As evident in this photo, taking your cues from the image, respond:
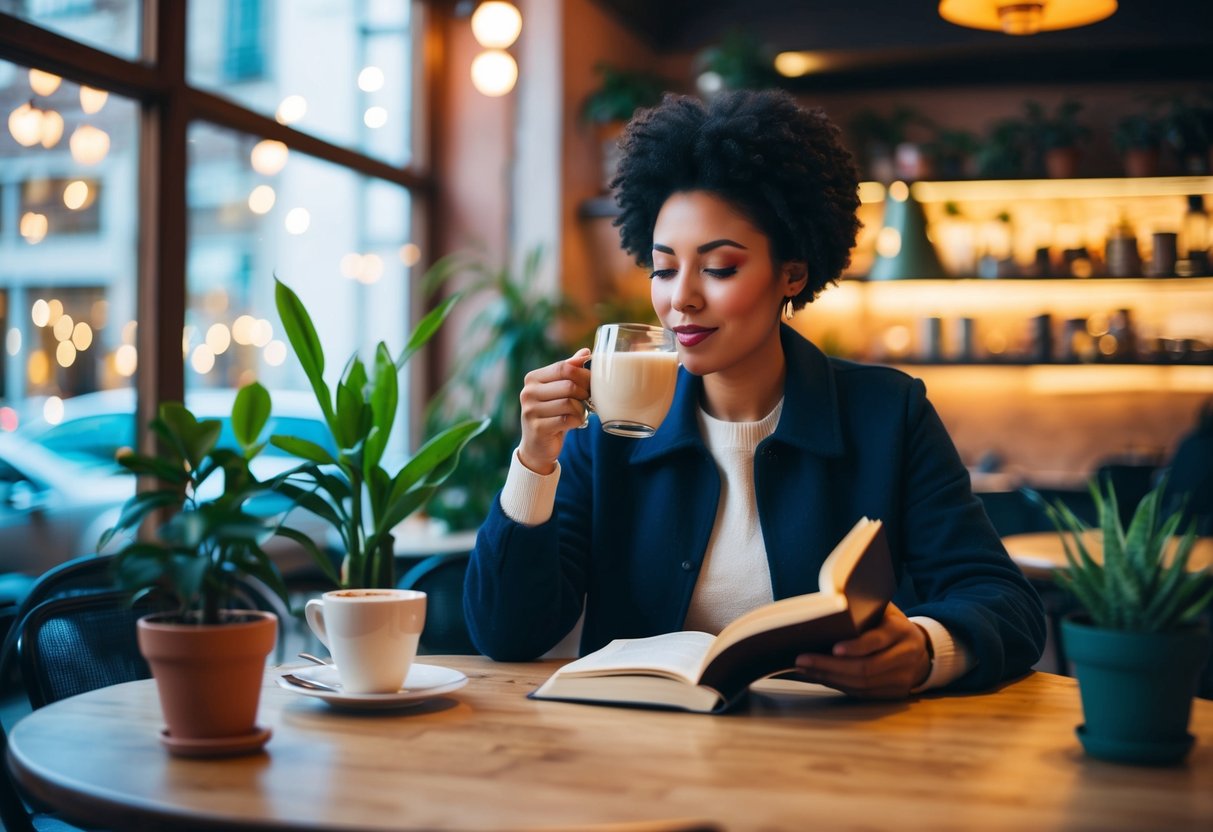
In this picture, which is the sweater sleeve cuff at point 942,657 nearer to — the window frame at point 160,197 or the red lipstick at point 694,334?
the red lipstick at point 694,334

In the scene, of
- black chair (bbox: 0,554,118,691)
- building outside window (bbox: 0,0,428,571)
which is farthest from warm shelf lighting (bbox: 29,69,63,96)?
black chair (bbox: 0,554,118,691)

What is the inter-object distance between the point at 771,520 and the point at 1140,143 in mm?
4754

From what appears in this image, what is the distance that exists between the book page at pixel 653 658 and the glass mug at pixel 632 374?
295 mm

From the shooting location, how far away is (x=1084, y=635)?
3.76 ft

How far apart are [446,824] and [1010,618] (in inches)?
33.8

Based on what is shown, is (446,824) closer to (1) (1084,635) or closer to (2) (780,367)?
(1) (1084,635)

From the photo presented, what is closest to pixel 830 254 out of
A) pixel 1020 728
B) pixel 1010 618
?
pixel 1010 618

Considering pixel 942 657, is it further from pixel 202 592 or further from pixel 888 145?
pixel 888 145

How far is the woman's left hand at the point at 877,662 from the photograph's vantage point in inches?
51.9

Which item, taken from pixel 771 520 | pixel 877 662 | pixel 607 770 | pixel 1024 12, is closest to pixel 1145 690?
pixel 877 662

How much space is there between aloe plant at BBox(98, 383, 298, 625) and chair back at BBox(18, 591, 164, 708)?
22.1 inches

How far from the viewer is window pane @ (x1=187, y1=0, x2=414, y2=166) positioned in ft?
13.3

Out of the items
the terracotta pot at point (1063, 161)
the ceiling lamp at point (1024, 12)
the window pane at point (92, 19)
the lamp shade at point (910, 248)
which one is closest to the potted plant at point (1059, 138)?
the terracotta pot at point (1063, 161)

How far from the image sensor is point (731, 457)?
1.81 metres
